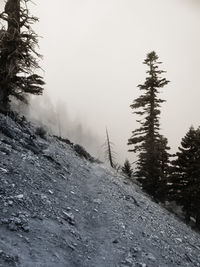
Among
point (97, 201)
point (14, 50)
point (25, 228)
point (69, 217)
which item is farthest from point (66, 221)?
point (14, 50)

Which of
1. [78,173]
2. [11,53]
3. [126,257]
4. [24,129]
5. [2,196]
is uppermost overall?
[11,53]

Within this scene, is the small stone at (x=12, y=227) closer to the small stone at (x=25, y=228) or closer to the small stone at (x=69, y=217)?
the small stone at (x=25, y=228)

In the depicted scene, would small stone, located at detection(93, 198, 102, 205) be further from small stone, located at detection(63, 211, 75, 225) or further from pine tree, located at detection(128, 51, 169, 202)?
Result: pine tree, located at detection(128, 51, 169, 202)

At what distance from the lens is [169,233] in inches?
660

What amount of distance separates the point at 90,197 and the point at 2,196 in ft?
18.8

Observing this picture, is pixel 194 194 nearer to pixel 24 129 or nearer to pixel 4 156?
pixel 24 129

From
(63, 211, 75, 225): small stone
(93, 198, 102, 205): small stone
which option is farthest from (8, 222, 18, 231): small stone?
(93, 198, 102, 205): small stone

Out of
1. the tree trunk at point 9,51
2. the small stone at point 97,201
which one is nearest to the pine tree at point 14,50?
the tree trunk at point 9,51

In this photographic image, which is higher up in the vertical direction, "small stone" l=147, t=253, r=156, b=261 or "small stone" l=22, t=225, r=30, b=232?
"small stone" l=22, t=225, r=30, b=232

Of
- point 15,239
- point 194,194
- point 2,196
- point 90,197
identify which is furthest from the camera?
point 194,194

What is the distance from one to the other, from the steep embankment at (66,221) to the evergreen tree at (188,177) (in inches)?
494

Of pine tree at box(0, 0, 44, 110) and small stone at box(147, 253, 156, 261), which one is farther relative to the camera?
pine tree at box(0, 0, 44, 110)

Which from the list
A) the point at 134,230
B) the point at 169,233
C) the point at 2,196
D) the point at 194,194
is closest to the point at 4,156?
the point at 2,196

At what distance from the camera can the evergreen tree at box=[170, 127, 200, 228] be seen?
100.0ft
